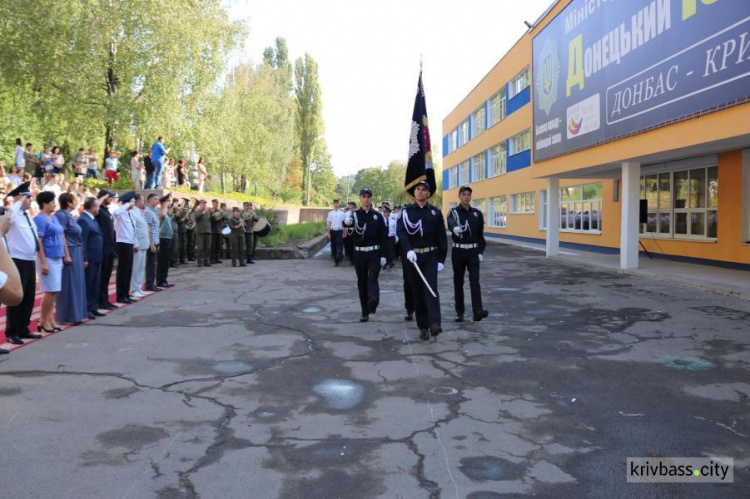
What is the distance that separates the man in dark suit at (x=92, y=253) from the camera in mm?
9008

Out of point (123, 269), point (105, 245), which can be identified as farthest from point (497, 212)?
point (105, 245)

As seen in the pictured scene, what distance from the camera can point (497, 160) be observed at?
38500 millimetres

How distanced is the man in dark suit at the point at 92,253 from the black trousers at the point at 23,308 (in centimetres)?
144

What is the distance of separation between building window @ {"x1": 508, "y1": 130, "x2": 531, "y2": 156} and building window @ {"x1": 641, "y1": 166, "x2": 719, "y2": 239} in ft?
37.7

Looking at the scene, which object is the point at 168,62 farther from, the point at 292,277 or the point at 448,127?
the point at 448,127

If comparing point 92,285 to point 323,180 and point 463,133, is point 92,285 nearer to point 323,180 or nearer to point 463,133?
point 463,133

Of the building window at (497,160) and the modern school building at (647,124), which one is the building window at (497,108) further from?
the modern school building at (647,124)

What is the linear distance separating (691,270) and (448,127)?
41124 mm

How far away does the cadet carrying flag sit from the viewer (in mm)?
9281

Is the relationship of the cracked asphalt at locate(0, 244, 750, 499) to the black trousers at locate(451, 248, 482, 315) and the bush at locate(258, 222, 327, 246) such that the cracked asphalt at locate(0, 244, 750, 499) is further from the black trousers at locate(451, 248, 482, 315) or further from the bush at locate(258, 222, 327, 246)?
the bush at locate(258, 222, 327, 246)

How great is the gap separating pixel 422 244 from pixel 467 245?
1247 millimetres

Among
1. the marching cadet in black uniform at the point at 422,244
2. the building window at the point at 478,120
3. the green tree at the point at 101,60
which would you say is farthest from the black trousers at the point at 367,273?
the building window at the point at 478,120

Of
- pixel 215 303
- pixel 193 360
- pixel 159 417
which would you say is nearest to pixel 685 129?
pixel 215 303

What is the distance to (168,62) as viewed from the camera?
25016 mm
